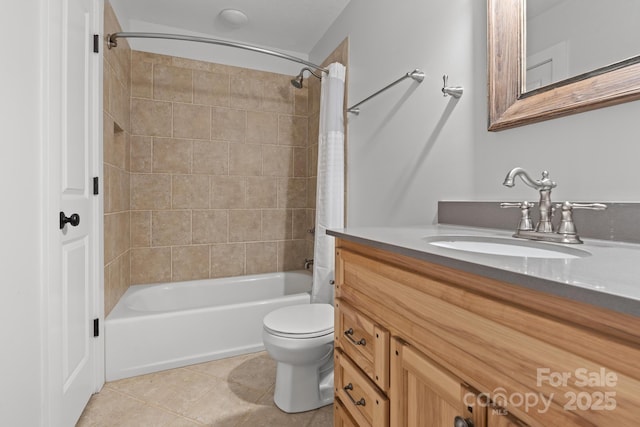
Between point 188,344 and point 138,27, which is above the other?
point 138,27

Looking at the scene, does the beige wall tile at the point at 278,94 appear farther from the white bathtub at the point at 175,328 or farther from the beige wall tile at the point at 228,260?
the white bathtub at the point at 175,328

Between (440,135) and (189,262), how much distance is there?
2.18 meters

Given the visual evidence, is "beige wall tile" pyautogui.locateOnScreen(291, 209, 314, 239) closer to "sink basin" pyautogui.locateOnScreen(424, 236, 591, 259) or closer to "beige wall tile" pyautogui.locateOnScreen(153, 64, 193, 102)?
"beige wall tile" pyautogui.locateOnScreen(153, 64, 193, 102)

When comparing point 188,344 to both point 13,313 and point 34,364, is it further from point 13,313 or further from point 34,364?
point 13,313

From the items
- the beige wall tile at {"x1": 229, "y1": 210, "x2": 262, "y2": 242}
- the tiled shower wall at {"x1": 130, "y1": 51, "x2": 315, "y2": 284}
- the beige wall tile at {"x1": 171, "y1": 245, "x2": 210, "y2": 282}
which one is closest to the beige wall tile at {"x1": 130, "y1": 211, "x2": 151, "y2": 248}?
the tiled shower wall at {"x1": 130, "y1": 51, "x2": 315, "y2": 284}

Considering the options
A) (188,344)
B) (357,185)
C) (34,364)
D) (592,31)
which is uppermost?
(592,31)

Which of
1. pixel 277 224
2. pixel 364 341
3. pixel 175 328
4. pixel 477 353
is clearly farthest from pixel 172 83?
pixel 477 353

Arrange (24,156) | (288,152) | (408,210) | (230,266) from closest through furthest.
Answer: (24,156)
(408,210)
(230,266)
(288,152)

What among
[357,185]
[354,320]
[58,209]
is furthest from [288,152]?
[354,320]

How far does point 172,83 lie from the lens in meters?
2.56

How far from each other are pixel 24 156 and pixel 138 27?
78.6 inches

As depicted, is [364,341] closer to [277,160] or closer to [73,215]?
[73,215]

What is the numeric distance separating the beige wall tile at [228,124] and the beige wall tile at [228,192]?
1.14 feet

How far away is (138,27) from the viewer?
2486mm
